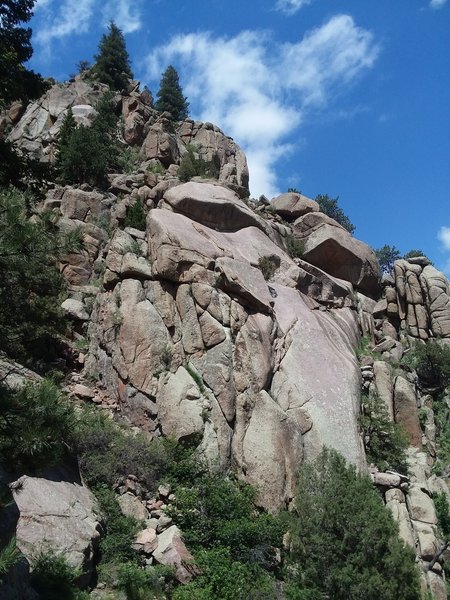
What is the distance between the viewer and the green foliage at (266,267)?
897 inches

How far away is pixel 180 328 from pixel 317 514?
756 centimetres

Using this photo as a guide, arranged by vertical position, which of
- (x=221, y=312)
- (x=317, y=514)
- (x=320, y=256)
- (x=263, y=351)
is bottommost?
(x=317, y=514)

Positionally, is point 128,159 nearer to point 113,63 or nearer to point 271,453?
point 113,63

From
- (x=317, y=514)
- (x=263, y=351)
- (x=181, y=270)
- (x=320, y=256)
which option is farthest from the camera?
(x=320, y=256)

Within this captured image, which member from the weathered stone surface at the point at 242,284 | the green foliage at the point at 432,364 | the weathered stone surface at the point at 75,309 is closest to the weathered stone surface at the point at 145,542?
the weathered stone surface at the point at 242,284

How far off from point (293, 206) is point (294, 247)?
4.12 m

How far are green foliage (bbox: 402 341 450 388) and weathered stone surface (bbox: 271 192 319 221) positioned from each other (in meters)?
10.2

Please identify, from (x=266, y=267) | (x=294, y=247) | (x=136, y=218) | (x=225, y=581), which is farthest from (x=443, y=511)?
(x=136, y=218)

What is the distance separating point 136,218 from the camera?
23203 mm

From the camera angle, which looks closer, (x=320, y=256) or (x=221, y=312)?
(x=221, y=312)

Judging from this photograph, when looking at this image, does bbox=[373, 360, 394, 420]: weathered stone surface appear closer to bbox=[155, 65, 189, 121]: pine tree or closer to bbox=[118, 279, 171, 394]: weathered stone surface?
bbox=[118, 279, 171, 394]: weathered stone surface

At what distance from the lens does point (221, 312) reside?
18656mm

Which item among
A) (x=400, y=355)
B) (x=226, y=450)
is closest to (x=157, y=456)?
(x=226, y=450)

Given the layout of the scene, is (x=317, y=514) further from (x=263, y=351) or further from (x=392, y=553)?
(x=263, y=351)
